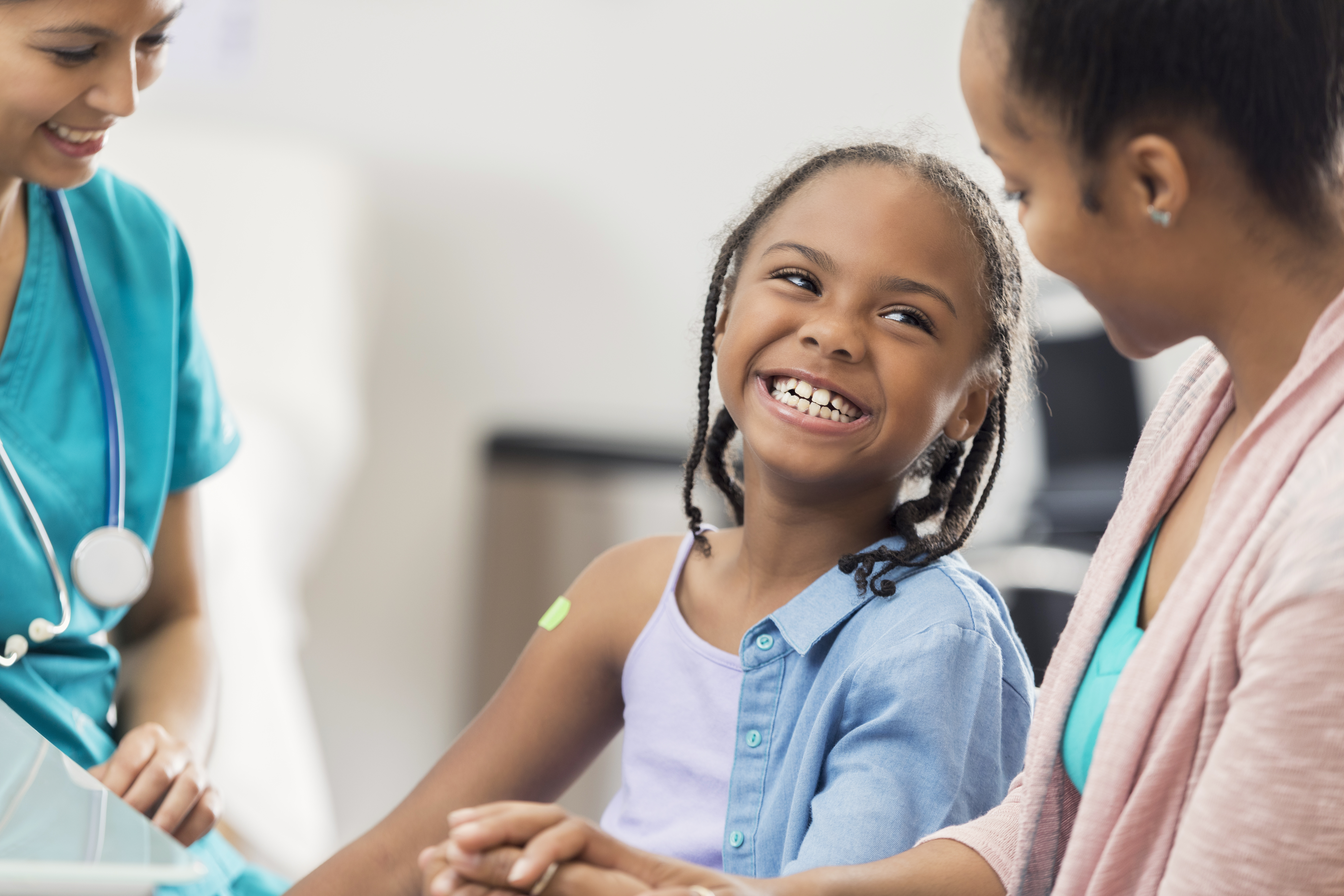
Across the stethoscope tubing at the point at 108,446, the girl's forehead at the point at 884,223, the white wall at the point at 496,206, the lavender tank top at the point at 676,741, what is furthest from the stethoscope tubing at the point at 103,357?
the white wall at the point at 496,206

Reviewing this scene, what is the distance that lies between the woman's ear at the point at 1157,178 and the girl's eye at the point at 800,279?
290mm

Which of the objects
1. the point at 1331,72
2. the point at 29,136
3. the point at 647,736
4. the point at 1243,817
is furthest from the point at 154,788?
the point at 1331,72

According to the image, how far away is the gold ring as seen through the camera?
0.57 m

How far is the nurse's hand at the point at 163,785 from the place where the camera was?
808mm

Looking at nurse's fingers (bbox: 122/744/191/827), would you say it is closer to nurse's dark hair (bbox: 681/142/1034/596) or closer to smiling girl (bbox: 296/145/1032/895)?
smiling girl (bbox: 296/145/1032/895)

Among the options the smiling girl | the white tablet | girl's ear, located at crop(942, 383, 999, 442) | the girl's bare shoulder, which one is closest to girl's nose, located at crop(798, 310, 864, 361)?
the smiling girl

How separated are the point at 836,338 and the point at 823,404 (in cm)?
4

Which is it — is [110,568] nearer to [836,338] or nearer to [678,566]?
[678,566]

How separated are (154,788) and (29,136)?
43 cm

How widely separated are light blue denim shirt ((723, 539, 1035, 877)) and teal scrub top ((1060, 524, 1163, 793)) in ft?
0.25

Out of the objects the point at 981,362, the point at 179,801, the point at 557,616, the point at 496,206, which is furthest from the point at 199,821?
the point at 496,206

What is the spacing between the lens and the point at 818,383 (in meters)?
0.79

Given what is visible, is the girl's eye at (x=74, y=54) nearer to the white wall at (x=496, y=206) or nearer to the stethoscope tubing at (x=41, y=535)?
the stethoscope tubing at (x=41, y=535)

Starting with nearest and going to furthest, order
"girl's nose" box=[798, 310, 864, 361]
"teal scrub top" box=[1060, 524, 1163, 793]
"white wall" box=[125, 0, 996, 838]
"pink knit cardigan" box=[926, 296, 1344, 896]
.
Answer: "pink knit cardigan" box=[926, 296, 1344, 896], "teal scrub top" box=[1060, 524, 1163, 793], "girl's nose" box=[798, 310, 864, 361], "white wall" box=[125, 0, 996, 838]
